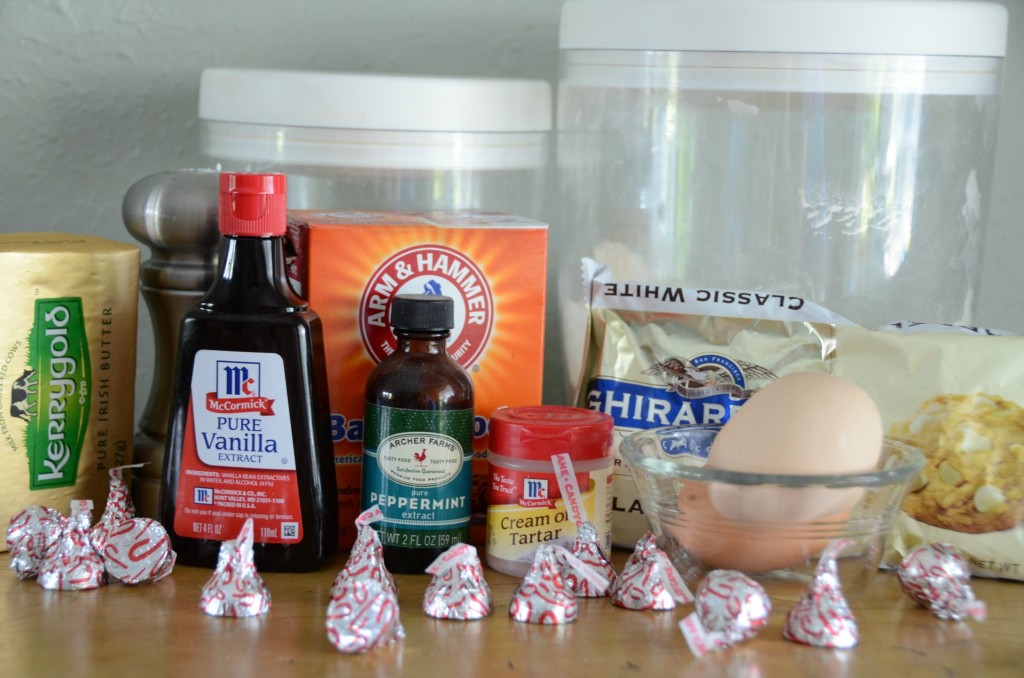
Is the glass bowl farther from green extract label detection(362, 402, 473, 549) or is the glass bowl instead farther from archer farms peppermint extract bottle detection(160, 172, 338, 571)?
archer farms peppermint extract bottle detection(160, 172, 338, 571)

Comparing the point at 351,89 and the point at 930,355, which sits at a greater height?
the point at 351,89

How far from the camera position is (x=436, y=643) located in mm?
676

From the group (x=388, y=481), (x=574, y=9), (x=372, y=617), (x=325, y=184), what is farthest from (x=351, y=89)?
(x=372, y=617)

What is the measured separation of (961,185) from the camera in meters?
0.96

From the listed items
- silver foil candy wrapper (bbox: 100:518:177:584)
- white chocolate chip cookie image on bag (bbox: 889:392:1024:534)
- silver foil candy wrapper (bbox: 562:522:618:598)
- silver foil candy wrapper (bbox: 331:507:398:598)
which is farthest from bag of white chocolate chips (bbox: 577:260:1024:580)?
silver foil candy wrapper (bbox: 100:518:177:584)

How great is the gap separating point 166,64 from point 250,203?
0.39 metres

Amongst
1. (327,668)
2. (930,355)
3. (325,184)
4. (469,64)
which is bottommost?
(327,668)

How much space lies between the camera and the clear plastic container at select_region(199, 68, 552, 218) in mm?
911

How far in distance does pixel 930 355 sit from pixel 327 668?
0.47 m

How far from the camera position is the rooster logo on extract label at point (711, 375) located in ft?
2.79

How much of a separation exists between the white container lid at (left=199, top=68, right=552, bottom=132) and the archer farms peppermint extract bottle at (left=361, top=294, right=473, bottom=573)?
189 mm

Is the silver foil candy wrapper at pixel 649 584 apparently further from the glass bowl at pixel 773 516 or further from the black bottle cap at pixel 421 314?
the black bottle cap at pixel 421 314

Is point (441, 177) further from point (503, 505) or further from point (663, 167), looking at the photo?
point (503, 505)

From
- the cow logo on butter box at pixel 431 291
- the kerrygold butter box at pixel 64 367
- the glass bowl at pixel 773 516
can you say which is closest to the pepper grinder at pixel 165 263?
the kerrygold butter box at pixel 64 367
